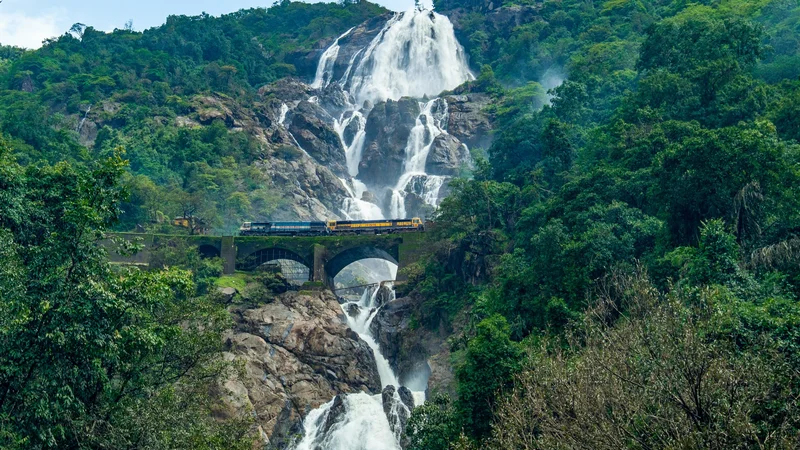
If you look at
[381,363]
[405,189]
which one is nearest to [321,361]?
[381,363]

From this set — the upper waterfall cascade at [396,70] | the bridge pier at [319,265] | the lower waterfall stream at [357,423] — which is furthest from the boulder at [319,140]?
the lower waterfall stream at [357,423]

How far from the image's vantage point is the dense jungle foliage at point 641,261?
43.9ft

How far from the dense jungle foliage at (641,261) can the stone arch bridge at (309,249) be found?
536cm

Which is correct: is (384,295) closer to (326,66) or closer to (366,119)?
(366,119)

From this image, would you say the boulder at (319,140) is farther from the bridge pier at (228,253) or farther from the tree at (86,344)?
the tree at (86,344)

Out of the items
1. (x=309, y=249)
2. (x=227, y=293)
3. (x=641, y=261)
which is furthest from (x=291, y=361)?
(x=641, y=261)

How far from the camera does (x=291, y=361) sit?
44.5 metres

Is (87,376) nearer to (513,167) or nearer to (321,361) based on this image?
(321,361)

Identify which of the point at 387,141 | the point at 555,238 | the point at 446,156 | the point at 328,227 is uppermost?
the point at 555,238

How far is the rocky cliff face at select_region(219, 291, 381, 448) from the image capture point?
40656mm

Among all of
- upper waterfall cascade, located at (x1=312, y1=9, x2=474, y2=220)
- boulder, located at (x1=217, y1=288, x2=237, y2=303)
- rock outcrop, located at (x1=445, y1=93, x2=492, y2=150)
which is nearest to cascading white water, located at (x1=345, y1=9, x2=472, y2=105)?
upper waterfall cascade, located at (x1=312, y1=9, x2=474, y2=220)

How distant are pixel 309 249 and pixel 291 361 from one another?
493 inches

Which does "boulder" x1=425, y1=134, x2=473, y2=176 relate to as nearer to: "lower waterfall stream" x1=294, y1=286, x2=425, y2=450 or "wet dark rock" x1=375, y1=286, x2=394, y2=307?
"wet dark rock" x1=375, y1=286, x2=394, y2=307

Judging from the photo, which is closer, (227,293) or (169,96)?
(227,293)
